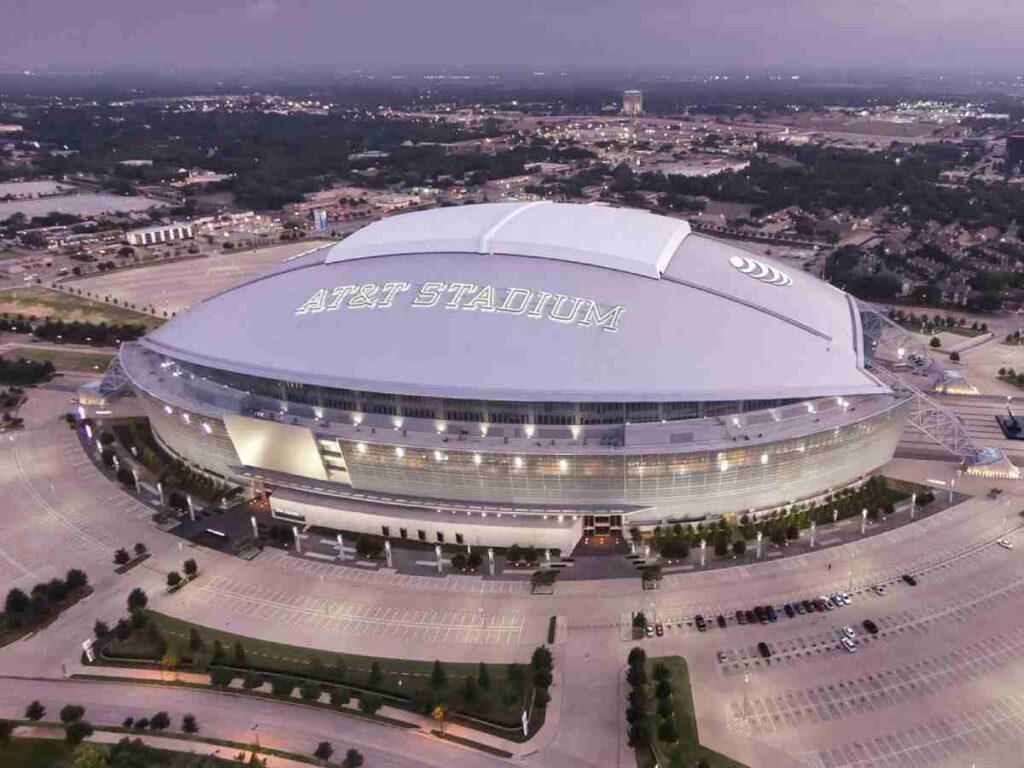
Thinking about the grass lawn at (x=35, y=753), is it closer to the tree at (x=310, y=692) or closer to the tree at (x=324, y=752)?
the tree at (x=310, y=692)

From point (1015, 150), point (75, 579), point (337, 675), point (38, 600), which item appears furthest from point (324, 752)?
point (1015, 150)

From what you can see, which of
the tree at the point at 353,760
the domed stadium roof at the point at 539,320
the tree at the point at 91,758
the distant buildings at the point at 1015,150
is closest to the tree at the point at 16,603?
the tree at the point at 91,758

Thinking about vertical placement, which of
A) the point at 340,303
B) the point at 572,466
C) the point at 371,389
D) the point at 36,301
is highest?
the point at 340,303

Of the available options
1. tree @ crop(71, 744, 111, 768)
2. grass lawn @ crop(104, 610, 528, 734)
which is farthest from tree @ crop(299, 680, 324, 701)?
tree @ crop(71, 744, 111, 768)

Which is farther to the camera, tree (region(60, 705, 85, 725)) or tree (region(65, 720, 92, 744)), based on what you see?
tree (region(60, 705, 85, 725))

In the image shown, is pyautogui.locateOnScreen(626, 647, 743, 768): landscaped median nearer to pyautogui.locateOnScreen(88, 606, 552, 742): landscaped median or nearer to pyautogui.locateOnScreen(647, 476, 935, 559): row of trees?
pyautogui.locateOnScreen(88, 606, 552, 742): landscaped median

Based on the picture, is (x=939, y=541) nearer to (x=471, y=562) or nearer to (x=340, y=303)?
(x=471, y=562)

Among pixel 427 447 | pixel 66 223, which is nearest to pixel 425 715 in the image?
pixel 427 447
